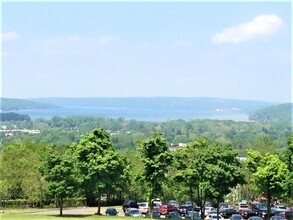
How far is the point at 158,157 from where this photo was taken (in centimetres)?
4241

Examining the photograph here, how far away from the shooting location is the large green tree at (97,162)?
1827 inches

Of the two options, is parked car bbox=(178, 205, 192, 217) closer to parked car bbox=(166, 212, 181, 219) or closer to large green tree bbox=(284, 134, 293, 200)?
parked car bbox=(166, 212, 181, 219)

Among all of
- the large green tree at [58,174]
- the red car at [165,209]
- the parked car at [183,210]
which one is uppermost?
the large green tree at [58,174]

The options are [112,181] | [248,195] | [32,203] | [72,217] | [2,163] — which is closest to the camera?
[72,217]

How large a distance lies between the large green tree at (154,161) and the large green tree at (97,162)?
15.2 feet

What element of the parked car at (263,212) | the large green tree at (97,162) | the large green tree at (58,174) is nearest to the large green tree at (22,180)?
the large green tree at (97,162)

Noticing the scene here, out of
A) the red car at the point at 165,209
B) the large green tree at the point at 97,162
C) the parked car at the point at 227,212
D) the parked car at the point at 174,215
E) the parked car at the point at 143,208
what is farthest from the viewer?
the parked car at the point at 143,208

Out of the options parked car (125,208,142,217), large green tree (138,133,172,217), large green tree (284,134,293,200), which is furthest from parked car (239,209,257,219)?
large green tree (138,133,172,217)

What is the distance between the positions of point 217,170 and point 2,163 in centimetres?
2740

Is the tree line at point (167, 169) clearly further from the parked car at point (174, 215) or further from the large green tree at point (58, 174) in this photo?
the parked car at point (174, 215)

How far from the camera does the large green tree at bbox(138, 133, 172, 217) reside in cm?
4256

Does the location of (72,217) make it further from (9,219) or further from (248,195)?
(248,195)

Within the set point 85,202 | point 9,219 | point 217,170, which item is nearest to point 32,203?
point 85,202

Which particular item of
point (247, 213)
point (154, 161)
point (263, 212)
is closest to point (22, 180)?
point (154, 161)
